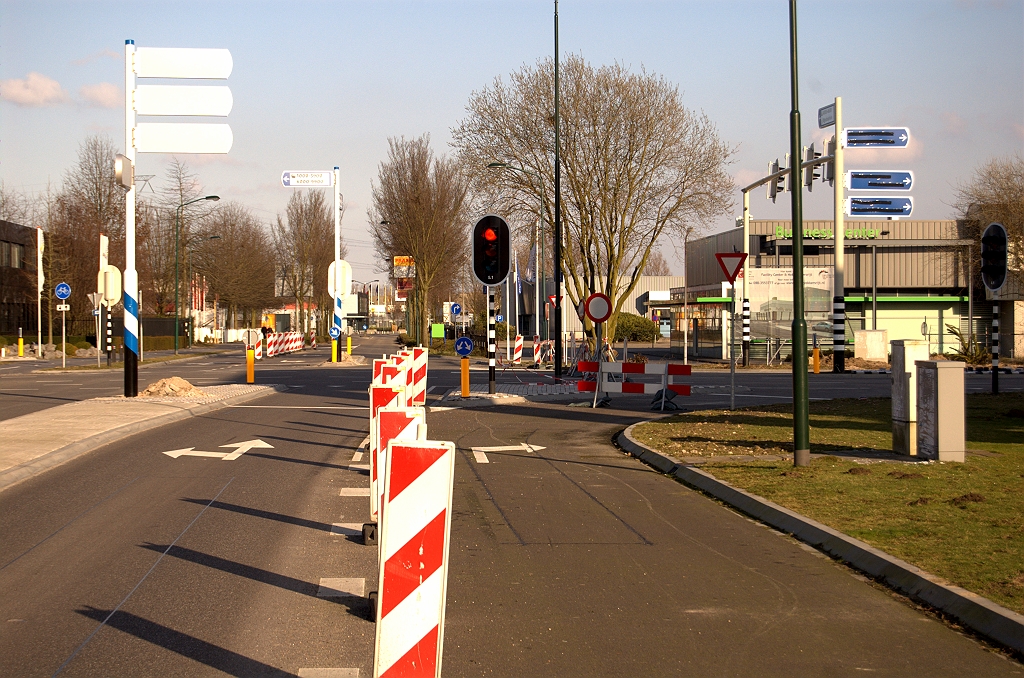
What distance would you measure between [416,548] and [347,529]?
4125 mm

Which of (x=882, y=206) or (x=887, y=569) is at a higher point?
(x=882, y=206)

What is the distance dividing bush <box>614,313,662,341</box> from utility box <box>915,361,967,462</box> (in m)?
57.9

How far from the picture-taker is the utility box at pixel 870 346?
39094 mm

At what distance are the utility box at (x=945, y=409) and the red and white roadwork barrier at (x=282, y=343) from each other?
41.8 m

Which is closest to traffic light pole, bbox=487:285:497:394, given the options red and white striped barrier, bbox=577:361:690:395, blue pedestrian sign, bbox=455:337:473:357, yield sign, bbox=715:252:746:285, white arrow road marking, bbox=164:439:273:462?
blue pedestrian sign, bbox=455:337:473:357

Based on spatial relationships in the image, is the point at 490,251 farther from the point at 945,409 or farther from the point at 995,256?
the point at 945,409

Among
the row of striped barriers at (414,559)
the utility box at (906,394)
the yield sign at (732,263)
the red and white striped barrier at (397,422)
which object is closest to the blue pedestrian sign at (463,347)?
the yield sign at (732,263)

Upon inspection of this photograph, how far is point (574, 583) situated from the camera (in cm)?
653

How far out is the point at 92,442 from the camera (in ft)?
44.5

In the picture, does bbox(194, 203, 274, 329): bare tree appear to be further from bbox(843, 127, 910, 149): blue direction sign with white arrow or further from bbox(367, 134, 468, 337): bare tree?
bbox(843, 127, 910, 149): blue direction sign with white arrow

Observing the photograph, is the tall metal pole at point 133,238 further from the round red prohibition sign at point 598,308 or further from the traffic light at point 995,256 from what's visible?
the traffic light at point 995,256

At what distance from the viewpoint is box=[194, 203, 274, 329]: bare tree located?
2844 inches

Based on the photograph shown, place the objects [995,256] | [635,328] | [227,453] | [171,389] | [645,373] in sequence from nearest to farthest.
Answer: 1. [227,453]
2. [995,256]
3. [645,373]
4. [171,389]
5. [635,328]

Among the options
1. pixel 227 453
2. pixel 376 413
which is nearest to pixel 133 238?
pixel 227 453
